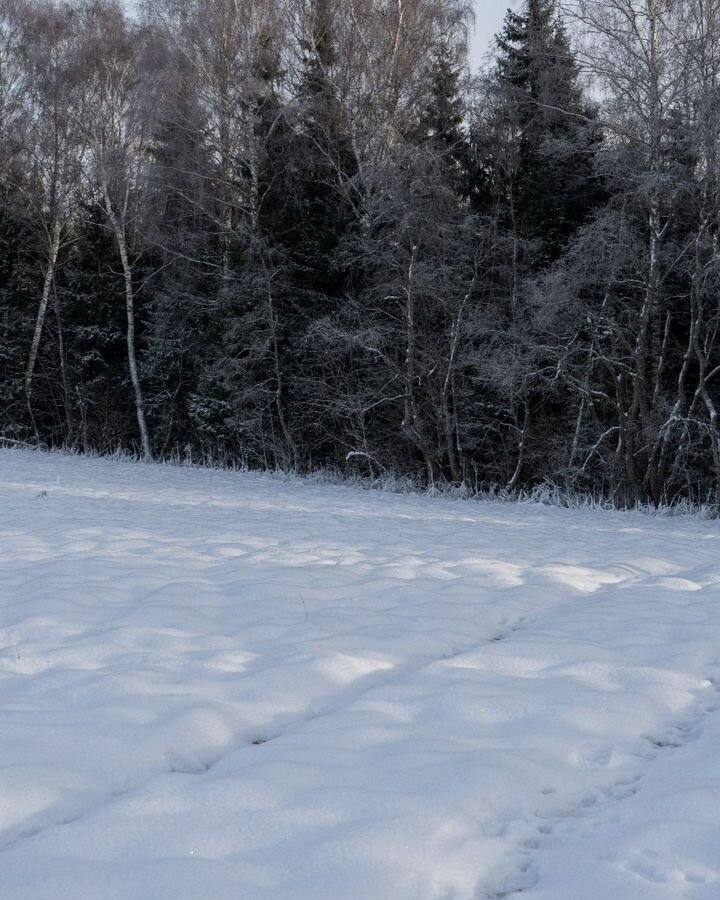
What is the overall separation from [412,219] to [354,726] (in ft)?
42.3

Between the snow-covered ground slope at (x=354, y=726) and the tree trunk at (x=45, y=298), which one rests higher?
the tree trunk at (x=45, y=298)

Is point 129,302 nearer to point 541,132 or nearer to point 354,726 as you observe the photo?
point 541,132

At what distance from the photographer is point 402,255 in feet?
50.5

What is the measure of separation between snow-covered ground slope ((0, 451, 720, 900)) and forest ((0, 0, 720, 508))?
8062mm

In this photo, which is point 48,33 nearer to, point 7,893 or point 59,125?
point 59,125

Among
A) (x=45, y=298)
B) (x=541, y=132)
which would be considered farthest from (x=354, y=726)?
(x=45, y=298)

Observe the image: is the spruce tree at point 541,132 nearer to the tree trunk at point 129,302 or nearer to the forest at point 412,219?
the forest at point 412,219

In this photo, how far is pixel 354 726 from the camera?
9.21 feet

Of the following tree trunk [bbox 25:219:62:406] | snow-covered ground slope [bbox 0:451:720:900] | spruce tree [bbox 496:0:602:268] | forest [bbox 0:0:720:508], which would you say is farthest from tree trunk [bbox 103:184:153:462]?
snow-covered ground slope [bbox 0:451:720:900]

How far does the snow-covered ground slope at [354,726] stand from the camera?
1941 mm

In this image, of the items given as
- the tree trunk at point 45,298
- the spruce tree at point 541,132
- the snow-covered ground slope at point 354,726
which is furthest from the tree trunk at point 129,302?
the snow-covered ground slope at point 354,726

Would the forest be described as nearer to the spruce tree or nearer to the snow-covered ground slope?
the spruce tree

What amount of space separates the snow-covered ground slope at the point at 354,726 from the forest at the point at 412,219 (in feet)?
26.4

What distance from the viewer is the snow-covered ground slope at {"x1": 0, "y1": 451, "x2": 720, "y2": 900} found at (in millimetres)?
1941
